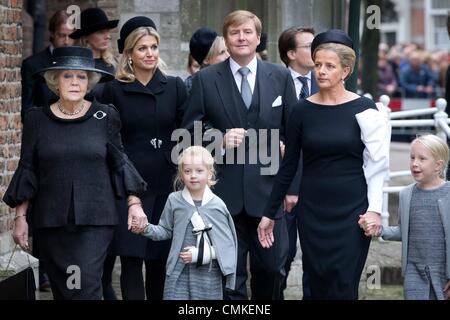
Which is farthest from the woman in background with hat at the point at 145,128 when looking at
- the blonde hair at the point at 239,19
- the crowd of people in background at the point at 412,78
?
the crowd of people in background at the point at 412,78

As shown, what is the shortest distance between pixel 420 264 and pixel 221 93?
161 cm

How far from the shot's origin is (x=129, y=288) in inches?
344

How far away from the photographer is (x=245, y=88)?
863 centimetres

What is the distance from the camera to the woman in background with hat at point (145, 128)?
28.7 feet

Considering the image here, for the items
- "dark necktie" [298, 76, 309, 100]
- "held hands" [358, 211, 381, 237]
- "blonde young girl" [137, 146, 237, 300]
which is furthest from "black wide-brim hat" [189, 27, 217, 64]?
"held hands" [358, 211, 381, 237]

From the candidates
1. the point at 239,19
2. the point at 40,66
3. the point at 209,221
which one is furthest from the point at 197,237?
the point at 40,66

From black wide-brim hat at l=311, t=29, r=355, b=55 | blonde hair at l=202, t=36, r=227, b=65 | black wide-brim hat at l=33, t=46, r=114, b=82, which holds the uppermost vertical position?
blonde hair at l=202, t=36, r=227, b=65

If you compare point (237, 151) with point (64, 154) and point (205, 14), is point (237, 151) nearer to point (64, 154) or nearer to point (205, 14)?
point (64, 154)

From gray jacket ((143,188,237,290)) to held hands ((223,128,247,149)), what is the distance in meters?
0.34

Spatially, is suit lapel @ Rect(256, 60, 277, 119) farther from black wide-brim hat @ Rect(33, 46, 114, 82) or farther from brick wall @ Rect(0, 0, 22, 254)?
brick wall @ Rect(0, 0, 22, 254)

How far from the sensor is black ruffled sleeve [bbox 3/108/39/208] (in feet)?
25.7

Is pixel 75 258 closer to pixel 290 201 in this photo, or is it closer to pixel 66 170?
pixel 66 170

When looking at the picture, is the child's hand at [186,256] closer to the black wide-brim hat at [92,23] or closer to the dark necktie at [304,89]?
the dark necktie at [304,89]

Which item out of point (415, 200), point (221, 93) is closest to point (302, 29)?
point (221, 93)
